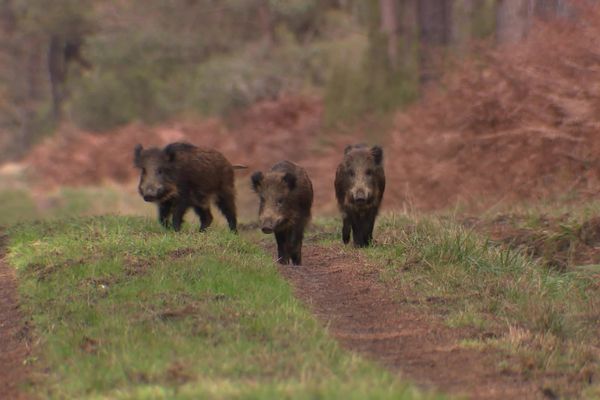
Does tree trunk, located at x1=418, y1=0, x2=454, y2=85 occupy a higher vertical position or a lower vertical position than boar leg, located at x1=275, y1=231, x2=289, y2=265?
higher

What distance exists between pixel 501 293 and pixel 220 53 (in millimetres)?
40553

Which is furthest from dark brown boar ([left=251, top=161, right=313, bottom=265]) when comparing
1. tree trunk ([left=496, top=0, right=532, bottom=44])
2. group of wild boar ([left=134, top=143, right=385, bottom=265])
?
tree trunk ([left=496, top=0, right=532, bottom=44])

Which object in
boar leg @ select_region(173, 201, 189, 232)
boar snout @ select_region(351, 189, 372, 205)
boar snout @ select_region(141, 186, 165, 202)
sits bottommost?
boar leg @ select_region(173, 201, 189, 232)

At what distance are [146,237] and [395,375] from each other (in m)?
5.72

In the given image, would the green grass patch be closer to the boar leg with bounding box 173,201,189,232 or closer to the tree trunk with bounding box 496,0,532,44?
the tree trunk with bounding box 496,0,532,44

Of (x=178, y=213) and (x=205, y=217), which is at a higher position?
(x=178, y=213)

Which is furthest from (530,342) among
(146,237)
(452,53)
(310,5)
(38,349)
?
(310,5)

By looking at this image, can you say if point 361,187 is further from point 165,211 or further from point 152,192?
point 165,211

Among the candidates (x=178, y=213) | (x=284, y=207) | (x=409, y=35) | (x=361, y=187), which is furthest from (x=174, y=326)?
(x=409, y=35)

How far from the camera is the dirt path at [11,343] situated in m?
7.68

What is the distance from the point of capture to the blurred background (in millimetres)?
17656

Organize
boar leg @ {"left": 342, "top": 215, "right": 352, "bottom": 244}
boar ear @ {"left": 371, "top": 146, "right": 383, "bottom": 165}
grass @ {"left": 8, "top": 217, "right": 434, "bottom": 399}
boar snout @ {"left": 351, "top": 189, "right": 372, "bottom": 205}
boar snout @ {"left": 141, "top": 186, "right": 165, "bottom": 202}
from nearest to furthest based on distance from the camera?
grass @ {"left": 8, "top": 217, "right": 434, "bottom": 399} → boar snout @ {"left": 351, "top": 189, "right": 372, "bottom": 205} → boar ear @ {"left": 371, "top": 146, "right": 383, "bottom": 165} → boar leg @ {"left": 342, "top": 215, "right": 352, "bottom": 244} → boar snout @ {"left": 141, "top": 186, "right": 165, "bottom": 202}

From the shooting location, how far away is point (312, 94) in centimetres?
3747

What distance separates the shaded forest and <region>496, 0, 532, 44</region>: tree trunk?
29mm
